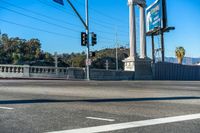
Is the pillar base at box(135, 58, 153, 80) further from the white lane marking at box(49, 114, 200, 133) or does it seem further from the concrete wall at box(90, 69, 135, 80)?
the white lane marking at box(49, 114, 200, 133)

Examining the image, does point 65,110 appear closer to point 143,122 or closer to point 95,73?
point 143,122

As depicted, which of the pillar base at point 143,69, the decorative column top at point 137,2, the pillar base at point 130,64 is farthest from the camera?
the decorative column top at point 137,2

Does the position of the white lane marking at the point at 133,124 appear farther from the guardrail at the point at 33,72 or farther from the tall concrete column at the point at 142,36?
the tall concrete column at the point at 142,36

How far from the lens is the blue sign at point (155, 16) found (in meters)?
62.9

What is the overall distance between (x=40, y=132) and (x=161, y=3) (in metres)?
58.2

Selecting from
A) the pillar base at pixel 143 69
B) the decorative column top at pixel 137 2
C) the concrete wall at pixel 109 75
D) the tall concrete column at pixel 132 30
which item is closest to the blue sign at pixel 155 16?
the decorative column top at pixel 137 2

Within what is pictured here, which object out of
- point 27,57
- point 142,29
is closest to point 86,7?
point 142,29

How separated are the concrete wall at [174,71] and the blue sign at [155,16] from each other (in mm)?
6910

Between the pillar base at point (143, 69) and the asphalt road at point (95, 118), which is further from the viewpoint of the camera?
the pillar base at point (143, 69)

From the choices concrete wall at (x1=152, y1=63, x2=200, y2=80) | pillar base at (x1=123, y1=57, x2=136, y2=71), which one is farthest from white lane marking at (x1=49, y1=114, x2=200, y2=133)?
concrete wall at (x1=152, y1=63, x2=200, y2=80)

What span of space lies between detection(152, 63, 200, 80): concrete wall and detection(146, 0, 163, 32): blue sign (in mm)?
6910

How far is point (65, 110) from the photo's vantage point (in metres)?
10.0

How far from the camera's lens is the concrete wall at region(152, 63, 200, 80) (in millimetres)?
58062

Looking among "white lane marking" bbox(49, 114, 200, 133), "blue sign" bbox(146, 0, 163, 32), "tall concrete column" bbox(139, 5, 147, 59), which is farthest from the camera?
"blue sign" bbox(146, 0, 163, 32)
